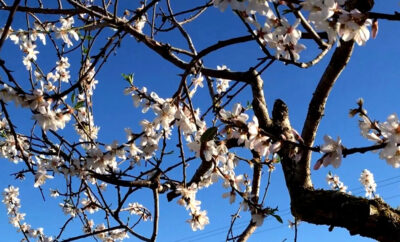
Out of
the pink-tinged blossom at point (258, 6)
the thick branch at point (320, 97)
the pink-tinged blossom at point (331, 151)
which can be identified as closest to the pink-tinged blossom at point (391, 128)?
the pink-tinged blossom at point (331, 151)

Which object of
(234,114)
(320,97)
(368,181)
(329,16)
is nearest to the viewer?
(329,16)

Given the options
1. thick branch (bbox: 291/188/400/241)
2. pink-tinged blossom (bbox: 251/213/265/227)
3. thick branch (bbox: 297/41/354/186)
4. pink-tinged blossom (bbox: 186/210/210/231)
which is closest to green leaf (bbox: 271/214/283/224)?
pink-tinged blossom (bbox: 251/213/265/227)

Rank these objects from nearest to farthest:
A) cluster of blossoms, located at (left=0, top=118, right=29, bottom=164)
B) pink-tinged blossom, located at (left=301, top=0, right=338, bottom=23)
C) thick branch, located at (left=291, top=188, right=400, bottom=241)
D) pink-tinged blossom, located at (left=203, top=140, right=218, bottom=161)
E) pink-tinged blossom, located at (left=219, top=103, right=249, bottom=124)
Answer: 1. pink-tinged blossom, located at (left=301, top=0, right=338, bottom=23)
2. pink-tinged blossom, located at (left=219, top=103, right=249, bottom=124)
3. pink-tinged blossom, located at (left=203, top=140, right=218, bottom=161)
4. thick branch, located at (left=291, top=188, right=400, bottom=241)
5. cluster of blossoms, located at (left=0, top=118, right=29, bottom=164)

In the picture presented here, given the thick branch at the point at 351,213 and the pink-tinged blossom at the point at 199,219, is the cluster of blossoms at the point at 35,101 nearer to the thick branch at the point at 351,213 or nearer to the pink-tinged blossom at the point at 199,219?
the pink-tinged blossom at the point at 199,219

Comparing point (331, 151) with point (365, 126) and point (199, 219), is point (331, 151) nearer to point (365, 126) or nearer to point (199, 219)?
point (365, 126)

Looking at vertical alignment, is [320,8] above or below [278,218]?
above

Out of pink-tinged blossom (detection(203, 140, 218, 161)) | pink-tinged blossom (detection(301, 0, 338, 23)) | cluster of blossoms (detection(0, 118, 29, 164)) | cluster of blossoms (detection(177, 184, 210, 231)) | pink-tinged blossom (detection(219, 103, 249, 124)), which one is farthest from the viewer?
cluster of blossoms (detection(0, 118, 29, 164))

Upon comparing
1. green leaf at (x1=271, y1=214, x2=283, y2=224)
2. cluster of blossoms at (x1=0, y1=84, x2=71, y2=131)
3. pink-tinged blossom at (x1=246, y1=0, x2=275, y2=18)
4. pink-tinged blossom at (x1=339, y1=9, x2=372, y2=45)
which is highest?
cluster of blossoms at (x1=0, y1=84, x2=71, y2=131)

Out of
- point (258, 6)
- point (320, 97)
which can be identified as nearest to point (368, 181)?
point (320, 97)

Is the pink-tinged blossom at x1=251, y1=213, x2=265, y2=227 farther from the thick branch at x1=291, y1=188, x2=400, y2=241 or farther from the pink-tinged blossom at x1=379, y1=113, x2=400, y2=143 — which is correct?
the pink-tinged blossom at x1=379, y1=113, x2=400, y2=143

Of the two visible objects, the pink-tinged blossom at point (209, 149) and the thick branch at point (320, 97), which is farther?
the thick branch at point (320, 97)

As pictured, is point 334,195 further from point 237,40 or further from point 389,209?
point 237,40

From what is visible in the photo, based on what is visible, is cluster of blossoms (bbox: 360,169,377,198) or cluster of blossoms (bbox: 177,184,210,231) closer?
cluster of blossoms (bbox: 177,184,210,231)

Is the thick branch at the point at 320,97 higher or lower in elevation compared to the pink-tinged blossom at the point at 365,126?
higher
